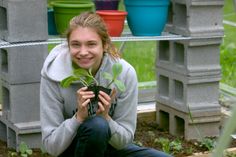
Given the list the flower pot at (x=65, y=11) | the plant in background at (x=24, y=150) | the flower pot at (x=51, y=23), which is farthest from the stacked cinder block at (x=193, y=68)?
the plant in background at (x=24, y=150)

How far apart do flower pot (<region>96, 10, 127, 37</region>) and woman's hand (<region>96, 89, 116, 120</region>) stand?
1.11 m

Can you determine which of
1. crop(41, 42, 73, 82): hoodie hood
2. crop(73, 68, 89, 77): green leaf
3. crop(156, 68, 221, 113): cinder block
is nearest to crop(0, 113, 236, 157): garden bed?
crop(156, 68, 221, 113): cinder block

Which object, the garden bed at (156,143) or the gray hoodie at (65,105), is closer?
the gray hoodie at (65,105)

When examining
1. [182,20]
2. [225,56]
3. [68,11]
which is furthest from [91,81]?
[225,56]

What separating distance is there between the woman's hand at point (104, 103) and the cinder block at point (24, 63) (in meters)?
1.02

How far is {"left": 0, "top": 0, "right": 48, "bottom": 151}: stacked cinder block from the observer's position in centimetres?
336

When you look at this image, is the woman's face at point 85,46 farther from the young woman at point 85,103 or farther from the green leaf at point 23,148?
the green leaf at point 23,148

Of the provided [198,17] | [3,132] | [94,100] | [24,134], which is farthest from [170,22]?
[94,100]

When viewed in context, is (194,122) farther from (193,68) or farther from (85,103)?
(85,103)

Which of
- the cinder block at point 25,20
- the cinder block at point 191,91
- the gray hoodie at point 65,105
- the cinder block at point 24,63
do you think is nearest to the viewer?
the gray hoodie at point 65,105

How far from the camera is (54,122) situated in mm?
2658

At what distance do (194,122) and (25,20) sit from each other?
1312mm

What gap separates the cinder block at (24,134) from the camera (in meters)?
3.56

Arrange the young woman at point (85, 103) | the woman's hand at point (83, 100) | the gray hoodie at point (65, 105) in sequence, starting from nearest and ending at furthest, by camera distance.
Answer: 1. the woman's hand at point (83, 100)
2. the young woman at point (85, 103)
3. the gray hoodie at point (65, 105)
